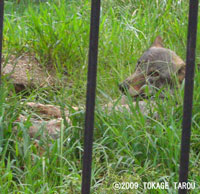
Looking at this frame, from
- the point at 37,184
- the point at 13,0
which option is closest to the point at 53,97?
the point at 37,184

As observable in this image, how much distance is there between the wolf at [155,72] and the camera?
138 inches

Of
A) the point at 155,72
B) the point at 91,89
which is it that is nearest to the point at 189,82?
the point at 91,89

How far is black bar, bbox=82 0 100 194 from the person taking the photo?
4.70ft

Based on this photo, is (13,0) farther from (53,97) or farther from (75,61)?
(53,97)

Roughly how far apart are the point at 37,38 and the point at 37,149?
1799 mm

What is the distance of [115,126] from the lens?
280cm

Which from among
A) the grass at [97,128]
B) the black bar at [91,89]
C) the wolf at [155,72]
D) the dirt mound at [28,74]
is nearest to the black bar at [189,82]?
the black bar at [91,89]

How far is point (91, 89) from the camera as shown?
1.46 metres

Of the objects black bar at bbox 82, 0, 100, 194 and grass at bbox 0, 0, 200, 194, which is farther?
grass at bbox 0, 0, 200, 194

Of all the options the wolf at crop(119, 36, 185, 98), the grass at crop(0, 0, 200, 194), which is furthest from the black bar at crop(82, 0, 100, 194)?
the wolf at crop(119, 36, 185, 98)

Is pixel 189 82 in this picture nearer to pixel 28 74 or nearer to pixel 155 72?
pixel 155 72

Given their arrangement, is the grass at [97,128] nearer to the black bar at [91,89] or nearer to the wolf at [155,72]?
the wolf at [155,72]

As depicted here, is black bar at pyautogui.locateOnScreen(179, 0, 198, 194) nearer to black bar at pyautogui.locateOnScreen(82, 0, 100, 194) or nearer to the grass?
black bar at pyautogui.locateOnScreen(82, 0, 100, 194)

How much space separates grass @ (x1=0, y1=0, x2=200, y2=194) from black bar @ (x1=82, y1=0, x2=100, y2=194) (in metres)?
0.68
